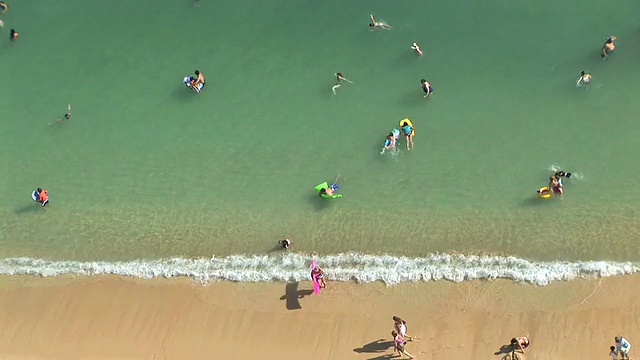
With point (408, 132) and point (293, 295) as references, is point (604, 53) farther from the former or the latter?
point (293, 295)

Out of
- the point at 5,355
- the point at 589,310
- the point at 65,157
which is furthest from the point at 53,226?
the point at 589,310

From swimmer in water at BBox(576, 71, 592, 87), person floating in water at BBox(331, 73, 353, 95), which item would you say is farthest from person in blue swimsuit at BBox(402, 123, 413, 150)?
swimmer in water at BBox(576, 71, 592, 87)

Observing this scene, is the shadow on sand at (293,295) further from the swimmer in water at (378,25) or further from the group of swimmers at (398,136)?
the swimmer in water at (378,25)

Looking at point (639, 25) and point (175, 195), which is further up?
point (639, 25)

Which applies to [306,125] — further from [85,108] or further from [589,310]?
[589,310]

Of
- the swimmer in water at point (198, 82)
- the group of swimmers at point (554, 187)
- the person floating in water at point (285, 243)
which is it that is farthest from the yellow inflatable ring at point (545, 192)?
the swimmer in water at point (198, 82)

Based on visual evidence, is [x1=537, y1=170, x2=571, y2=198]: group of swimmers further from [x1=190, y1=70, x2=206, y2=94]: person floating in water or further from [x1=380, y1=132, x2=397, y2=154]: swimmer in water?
[x1=190, y1=70, x2=206, y2=94]: person floating in water

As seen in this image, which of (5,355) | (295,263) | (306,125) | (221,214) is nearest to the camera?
(5,355)
